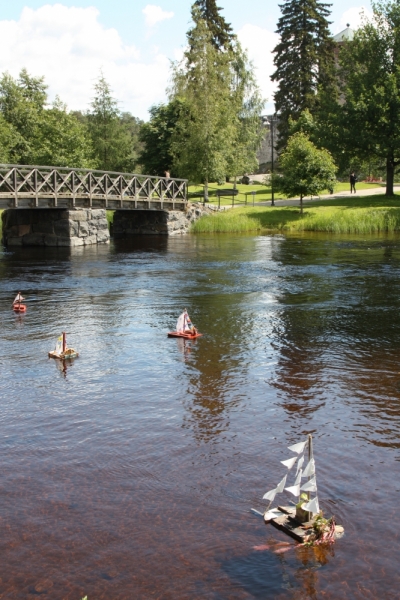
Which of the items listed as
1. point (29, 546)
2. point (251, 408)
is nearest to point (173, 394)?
point (251, 408)

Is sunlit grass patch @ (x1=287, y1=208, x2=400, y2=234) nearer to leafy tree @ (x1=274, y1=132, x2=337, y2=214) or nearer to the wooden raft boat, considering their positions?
leafy tree @ (x1=274, y1=132, x2=337, y2=214)

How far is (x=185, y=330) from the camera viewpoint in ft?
50.0

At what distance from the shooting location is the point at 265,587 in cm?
603

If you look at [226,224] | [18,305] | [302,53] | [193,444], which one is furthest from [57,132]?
[193,444]

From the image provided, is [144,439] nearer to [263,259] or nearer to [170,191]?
[263,259]

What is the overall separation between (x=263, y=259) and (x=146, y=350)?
1627 centimetres

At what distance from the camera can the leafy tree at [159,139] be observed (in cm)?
5784

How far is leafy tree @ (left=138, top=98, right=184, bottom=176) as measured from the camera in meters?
57.8

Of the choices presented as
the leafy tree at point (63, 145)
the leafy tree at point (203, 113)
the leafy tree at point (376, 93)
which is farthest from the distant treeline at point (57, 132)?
the leafy tree at point (376, 93)

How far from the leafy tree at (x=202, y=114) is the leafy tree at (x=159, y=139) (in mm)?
4756

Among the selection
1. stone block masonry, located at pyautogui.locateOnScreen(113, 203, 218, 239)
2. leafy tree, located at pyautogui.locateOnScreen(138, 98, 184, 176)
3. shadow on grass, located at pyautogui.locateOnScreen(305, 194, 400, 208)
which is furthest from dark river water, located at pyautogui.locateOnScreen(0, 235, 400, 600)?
leafy tree, located at pyautogui.locateOnScreen(138, 98, 184, 176)

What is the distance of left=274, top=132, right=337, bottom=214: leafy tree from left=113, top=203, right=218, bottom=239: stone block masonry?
6.81 metres

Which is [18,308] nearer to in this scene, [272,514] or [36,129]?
[272,514]

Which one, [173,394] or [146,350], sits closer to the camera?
[173,394]
